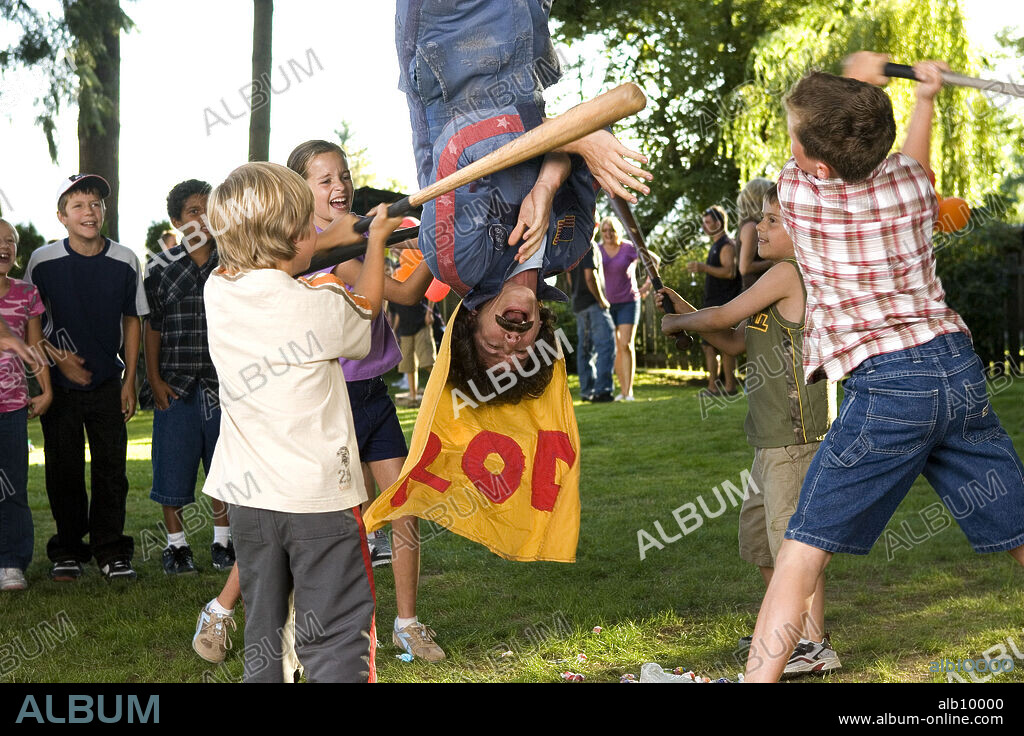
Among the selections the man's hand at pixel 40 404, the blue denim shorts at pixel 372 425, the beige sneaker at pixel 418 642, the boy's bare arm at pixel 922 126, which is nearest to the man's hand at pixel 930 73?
the boy's bare arm at pixel 922 126

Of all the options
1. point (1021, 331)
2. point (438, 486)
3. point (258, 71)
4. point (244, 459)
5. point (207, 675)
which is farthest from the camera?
point (1021, 331)

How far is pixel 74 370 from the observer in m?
5.16

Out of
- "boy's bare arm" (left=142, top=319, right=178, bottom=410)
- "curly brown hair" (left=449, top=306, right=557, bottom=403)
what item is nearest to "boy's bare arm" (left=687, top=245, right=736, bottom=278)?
"boy's bare arm" (left=142, top=319, right=178, bottom=410)

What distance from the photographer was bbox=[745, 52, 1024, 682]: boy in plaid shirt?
8.69 ft

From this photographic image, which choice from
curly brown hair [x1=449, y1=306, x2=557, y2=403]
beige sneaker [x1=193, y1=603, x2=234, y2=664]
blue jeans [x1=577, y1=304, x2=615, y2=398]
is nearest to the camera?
curly brown hair [x1=449, y1=306, x2=557, y2=403]

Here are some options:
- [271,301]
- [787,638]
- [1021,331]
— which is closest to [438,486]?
[271,301]

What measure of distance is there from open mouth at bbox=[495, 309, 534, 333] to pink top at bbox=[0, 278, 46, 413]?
299 centimetres

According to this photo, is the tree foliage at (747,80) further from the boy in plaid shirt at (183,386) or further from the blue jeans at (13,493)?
the blue jeans at (13,493)

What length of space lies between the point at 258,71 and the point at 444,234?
7277mm

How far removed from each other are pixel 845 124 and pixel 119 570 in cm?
396

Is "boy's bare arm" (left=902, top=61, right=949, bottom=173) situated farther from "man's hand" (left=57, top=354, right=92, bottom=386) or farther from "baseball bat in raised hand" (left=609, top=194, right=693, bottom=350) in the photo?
"man's hand" (left=57, top=354, right=92, bottom=386)

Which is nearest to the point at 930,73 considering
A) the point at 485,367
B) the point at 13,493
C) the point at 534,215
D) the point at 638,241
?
the point at 638,241
